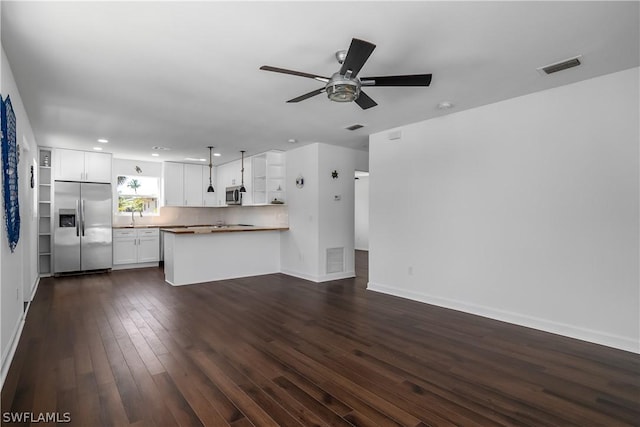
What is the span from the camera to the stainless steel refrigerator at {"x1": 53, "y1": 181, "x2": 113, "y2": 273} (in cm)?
644

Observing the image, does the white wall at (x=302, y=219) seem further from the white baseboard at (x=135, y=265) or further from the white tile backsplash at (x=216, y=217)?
the white baseboard at (x=135, y=265)

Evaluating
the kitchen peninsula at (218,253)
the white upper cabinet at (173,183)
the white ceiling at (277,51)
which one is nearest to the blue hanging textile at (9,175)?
the white ceiling at (277,51)

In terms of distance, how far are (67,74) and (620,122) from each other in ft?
16.8

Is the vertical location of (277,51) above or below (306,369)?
above

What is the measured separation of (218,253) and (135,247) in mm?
2657

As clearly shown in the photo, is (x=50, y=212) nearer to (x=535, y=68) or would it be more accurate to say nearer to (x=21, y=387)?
(x=21, y=387)

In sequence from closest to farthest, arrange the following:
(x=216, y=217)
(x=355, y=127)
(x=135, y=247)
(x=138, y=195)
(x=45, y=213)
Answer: (x=355, y=127), (x=45, y=213), (x=135, y=247), (x=138, y=195), (x=216, y=217)

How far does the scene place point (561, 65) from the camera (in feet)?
9.48

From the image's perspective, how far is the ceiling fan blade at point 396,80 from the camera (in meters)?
2.45

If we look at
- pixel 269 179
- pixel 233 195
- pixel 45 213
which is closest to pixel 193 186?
pixel 233 195

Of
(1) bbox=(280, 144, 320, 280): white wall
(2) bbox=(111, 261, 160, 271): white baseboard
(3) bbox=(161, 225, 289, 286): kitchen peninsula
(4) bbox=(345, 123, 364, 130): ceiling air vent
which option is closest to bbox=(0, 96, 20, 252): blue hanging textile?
(3) bbox=(161, 225, 289, 286): kitchen peninsula

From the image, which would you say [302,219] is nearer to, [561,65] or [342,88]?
[342,88]

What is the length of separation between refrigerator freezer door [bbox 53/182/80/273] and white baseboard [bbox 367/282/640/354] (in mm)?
6235

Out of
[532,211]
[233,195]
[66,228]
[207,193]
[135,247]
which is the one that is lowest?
[135,247]
